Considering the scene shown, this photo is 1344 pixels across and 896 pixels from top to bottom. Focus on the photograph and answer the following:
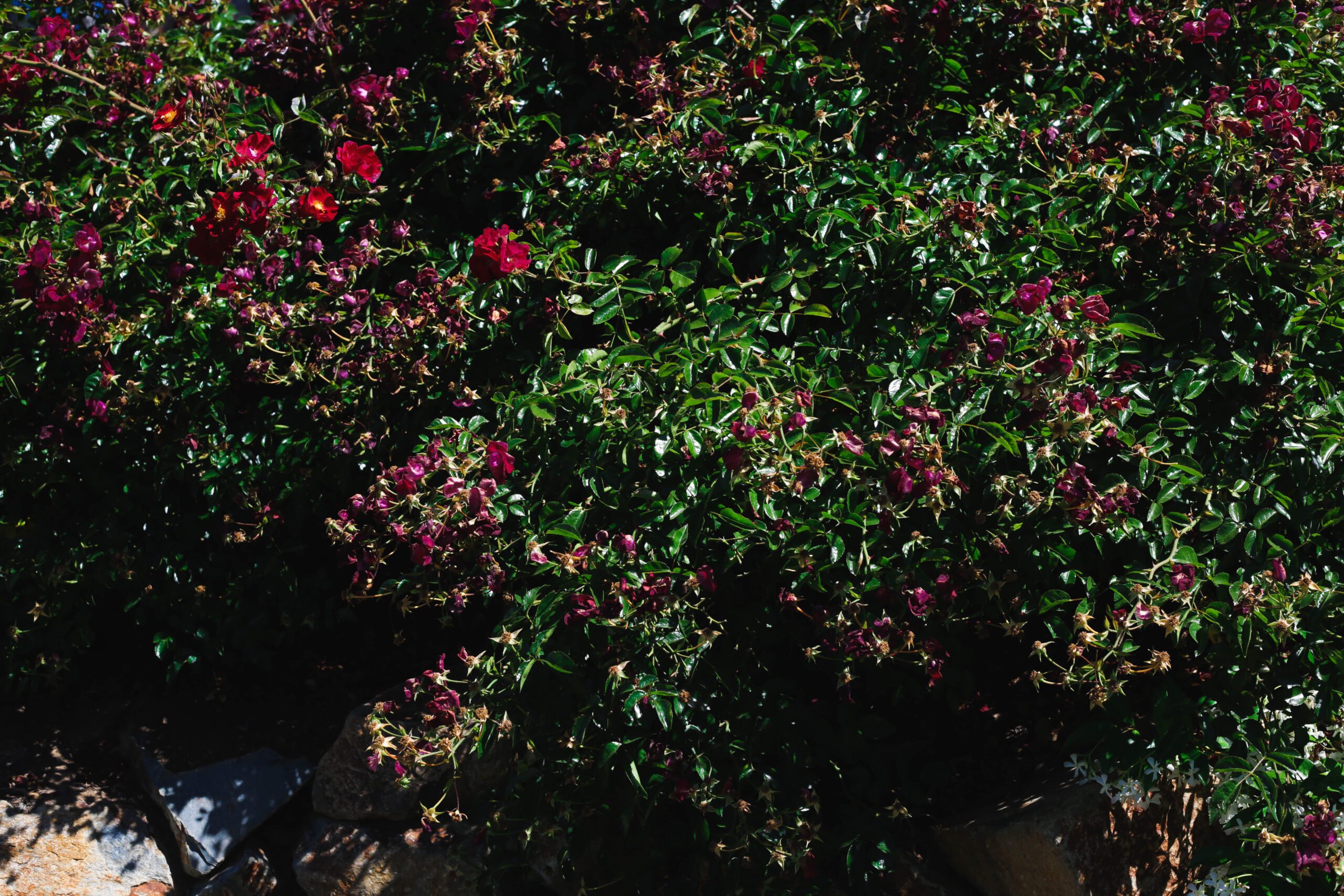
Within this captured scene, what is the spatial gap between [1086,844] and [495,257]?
6.90 ft

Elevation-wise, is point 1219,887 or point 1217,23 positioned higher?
point 1217,23

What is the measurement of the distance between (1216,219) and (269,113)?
301 cm

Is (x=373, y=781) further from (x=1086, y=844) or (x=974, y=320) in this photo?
(x=974, y=320)

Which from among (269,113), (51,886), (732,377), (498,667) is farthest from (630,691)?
(269,113)

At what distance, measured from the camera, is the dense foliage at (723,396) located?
2.17 meters

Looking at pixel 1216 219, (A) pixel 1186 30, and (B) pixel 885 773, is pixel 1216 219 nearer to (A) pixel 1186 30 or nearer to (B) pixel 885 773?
(A) pixel 1186 30

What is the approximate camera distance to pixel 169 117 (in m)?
3.23

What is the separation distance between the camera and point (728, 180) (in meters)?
2.74

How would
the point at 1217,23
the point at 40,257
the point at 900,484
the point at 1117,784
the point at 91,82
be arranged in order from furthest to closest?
the point at 91,82, the point at 40,257, the point at 1217,23, the point at 1117,784, the point at 900,484

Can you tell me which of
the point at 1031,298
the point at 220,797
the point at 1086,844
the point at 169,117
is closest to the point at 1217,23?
the point at 1031,298

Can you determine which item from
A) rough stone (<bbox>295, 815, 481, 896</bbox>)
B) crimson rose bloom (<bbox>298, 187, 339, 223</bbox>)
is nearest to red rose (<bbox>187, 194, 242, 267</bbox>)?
crimson rose bloom (<bbox>298, 187, 339, 223</bbox>)

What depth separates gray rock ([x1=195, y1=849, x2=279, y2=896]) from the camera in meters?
3.17

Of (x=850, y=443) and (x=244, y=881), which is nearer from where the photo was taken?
(x=850, y=443)

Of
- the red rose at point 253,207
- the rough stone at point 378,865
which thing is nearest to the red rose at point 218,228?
the red rose at point 253,207
